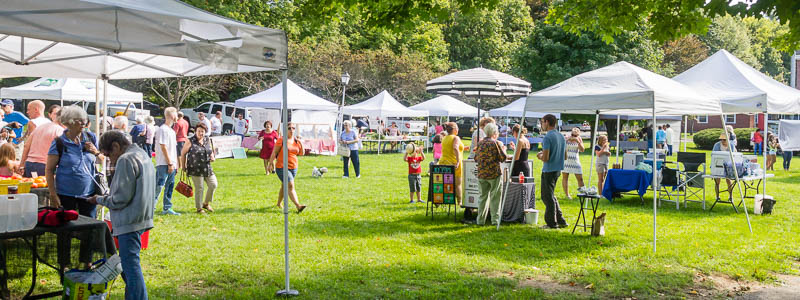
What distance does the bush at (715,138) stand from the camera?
33219 mm

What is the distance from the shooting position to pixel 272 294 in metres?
5.95

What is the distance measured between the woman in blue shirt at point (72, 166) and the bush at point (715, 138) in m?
33.4

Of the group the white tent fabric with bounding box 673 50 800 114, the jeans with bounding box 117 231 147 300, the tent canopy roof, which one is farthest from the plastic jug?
the white tent fabric with bounding box 673 50 800 114

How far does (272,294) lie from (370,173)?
12.6 m

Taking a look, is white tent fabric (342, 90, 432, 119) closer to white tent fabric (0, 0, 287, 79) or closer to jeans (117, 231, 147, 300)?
white tent fabric (0, 0, 287, 79)

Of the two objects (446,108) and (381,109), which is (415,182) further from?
(446,108)

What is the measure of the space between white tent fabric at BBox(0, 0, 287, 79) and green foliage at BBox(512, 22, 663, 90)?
1181 inches

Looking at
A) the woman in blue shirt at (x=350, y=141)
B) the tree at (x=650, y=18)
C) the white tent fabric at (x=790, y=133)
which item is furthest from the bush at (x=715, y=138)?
the tree at (x=650, y=18)

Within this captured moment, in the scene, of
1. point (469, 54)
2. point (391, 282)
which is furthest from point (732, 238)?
point (469, 54)

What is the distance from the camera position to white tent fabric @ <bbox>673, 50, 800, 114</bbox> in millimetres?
13039

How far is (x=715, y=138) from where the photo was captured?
3459 centimetres

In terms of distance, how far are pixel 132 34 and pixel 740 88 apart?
13.3m

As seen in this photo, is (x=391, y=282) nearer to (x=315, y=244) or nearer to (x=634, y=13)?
(x=315, y=244)

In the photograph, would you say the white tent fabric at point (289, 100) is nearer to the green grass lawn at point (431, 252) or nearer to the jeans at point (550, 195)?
the green grass lawn at point (431, 252)
